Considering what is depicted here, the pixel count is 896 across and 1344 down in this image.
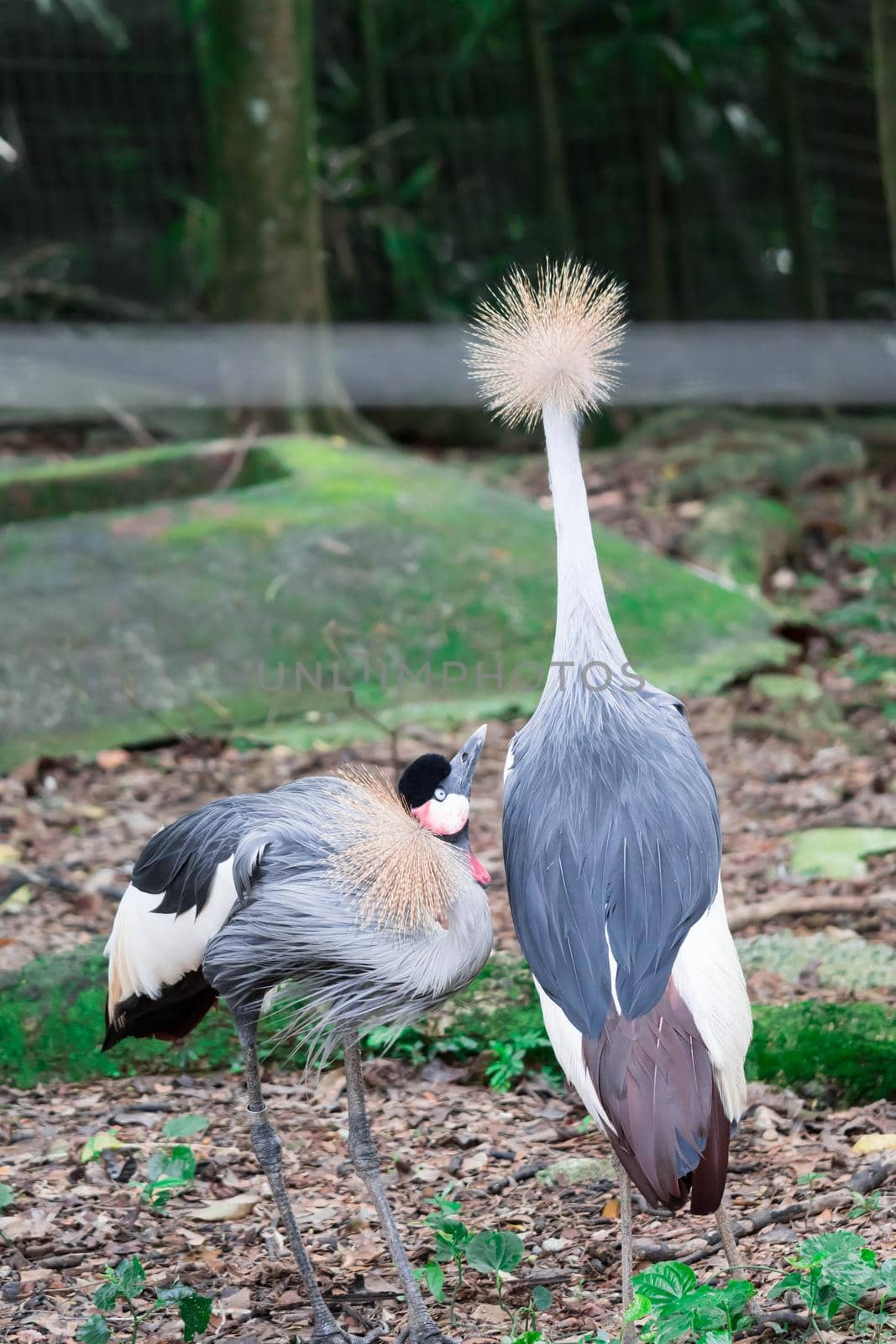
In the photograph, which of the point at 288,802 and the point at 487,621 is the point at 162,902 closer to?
the point at 288,802

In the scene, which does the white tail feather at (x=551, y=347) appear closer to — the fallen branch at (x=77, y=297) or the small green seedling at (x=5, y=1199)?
the small green seedling at (x=5, y=1199)

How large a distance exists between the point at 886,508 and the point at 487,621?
2993mm

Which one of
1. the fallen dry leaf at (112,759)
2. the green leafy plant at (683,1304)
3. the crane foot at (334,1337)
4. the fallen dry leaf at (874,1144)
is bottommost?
the crane foot at (334,1337)

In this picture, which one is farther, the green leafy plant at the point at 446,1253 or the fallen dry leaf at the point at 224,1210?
the fallen dry leaf at the point at 224,1210

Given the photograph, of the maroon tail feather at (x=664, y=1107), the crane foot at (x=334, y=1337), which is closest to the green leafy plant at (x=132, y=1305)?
the crane foot at (x=334, y=1337)

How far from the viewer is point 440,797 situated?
2.48 m

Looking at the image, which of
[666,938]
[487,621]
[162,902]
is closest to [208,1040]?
[162,902]

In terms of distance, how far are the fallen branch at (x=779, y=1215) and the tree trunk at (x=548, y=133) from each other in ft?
24.5

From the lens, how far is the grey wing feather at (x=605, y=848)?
7.52 feet

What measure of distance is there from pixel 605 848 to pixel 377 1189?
687 mm

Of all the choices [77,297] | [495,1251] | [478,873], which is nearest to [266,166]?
[77,297]

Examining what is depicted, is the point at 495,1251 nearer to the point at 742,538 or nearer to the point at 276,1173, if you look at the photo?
the point at 276,1173

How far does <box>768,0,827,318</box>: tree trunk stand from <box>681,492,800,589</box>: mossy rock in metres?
2.40

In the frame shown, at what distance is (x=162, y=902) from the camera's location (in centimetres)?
257
